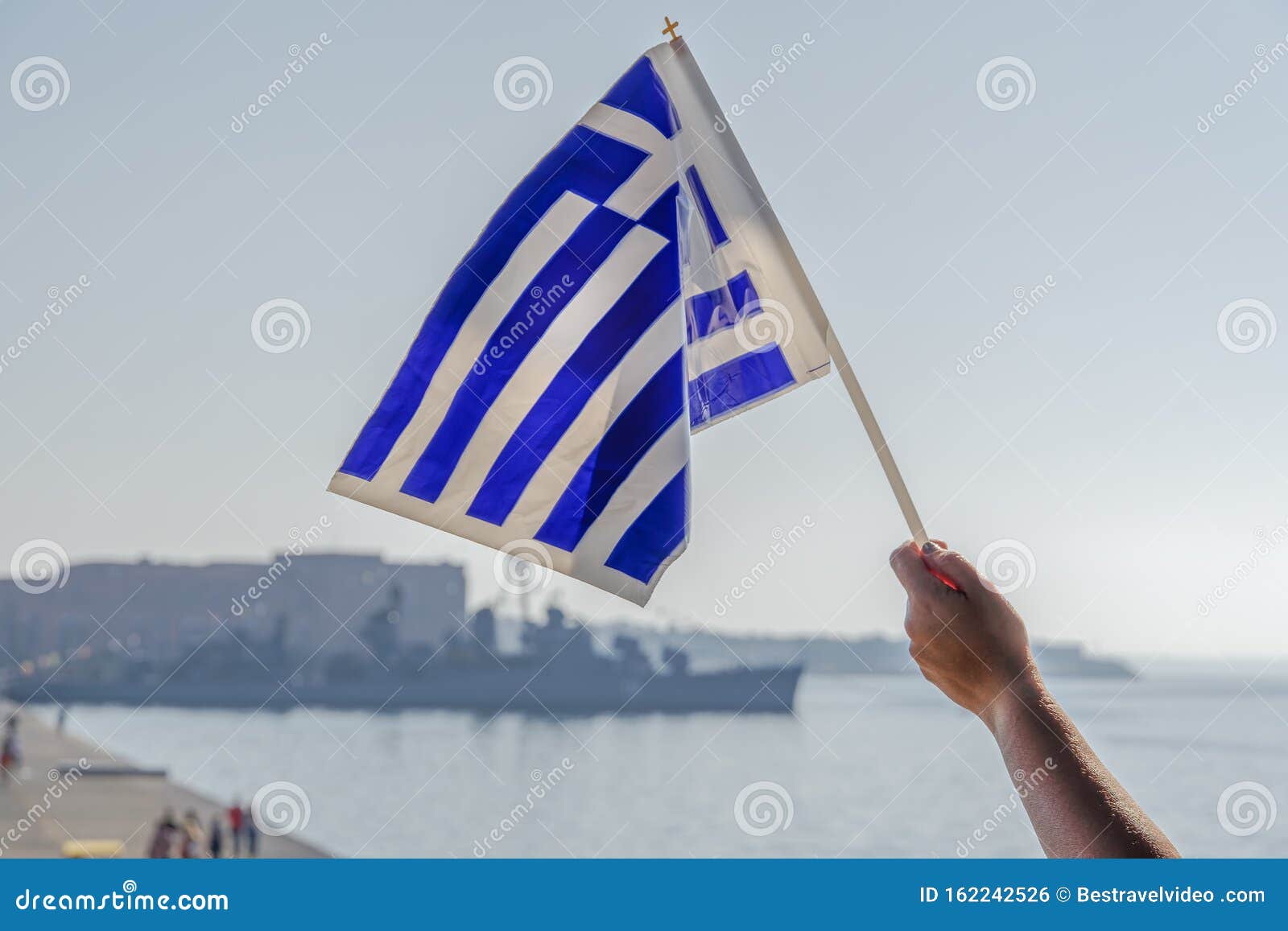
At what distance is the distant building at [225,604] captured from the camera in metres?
82.4

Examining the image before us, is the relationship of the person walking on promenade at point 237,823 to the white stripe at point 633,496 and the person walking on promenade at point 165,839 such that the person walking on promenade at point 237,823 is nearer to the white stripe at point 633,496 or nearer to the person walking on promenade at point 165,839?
the person walking on promenade at point 165,839

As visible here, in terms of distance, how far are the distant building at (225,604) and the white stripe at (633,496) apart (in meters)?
81.4

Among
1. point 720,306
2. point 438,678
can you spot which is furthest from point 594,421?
point 438,678

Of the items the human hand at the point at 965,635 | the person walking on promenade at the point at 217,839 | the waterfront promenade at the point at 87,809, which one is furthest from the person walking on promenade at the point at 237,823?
the human hand at the point at 965,635

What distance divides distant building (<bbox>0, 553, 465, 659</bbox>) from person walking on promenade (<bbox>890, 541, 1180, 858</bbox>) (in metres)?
82.8

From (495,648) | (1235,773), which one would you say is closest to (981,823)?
(1235,773)

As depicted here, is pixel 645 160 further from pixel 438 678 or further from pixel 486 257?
pixel 438 678

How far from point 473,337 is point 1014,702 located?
6.09ft

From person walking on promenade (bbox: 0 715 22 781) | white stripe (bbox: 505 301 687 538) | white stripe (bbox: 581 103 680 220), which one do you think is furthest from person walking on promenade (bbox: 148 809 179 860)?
person walking on promenade (bbox: 0 715 22 781)

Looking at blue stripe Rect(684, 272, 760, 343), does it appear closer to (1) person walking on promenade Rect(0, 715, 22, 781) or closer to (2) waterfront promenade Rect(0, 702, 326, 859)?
(2) waterfront promenade Rect(0, 702, 326, 859)

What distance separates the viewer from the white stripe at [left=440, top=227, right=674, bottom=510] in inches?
106

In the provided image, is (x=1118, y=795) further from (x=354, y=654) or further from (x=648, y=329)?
(x=354, y=654)

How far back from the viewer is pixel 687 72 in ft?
8.45
